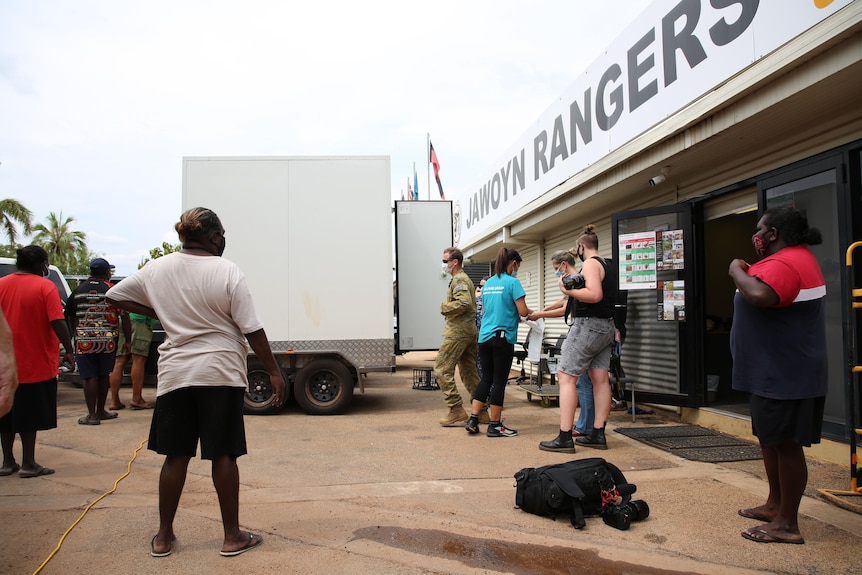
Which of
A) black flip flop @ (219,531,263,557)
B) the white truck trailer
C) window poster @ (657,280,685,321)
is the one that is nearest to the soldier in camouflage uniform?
the white truck trailer

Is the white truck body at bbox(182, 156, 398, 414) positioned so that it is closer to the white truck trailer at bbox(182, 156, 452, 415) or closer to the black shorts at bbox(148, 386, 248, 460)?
the white truck trailer at bbox(182, 156, 452, 415)

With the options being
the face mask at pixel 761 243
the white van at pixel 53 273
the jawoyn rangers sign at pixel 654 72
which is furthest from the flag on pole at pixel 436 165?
the face mask at pixel 761 243

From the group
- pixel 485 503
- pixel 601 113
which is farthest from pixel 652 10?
pixel 485 503

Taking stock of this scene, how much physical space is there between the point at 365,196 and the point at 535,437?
3484 mm

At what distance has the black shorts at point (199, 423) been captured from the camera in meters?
2.92

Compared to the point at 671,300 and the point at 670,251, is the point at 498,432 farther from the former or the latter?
the point at 670,251

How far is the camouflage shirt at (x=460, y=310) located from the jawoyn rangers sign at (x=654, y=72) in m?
2.46

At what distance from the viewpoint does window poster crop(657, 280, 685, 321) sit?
6.22 metres

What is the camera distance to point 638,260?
21.6ft

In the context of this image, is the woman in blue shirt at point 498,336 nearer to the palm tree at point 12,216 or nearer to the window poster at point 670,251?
the window poster at point 670,251

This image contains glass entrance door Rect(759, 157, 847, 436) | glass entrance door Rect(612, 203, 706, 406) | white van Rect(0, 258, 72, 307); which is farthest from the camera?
white van Rect(0, 258, 72, 307)

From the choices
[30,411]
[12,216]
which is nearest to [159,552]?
[30,411]

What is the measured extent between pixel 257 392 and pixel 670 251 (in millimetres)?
5175

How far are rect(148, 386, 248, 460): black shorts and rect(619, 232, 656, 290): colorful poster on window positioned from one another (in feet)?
16.4
